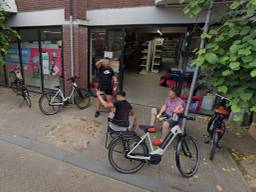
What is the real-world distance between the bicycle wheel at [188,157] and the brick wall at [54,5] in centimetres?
456

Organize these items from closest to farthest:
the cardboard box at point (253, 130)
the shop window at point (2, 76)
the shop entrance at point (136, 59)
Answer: the cardboard box at point (253, 130) → the shop entrance at point (136, 59) → the shop window at point (2, 76)

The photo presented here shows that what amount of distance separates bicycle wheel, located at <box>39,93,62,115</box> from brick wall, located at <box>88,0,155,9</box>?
117 inches

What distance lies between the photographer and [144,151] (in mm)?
3059

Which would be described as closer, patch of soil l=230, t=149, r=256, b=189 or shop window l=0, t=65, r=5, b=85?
patch of soil l=230, t=149, r=256, b=189

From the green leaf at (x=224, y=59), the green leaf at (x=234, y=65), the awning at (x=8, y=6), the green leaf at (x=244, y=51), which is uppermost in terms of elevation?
the awning at (x=8, y=6)

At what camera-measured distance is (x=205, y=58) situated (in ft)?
7.96

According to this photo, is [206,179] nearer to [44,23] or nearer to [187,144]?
[187,144]

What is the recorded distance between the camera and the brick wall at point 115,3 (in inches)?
201

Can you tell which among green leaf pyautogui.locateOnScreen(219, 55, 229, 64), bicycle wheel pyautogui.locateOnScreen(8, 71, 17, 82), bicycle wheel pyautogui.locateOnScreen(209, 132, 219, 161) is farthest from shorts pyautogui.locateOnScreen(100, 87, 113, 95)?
bicycle wheel pyautogui.locateOnScreen(8, 71, 17, 82)

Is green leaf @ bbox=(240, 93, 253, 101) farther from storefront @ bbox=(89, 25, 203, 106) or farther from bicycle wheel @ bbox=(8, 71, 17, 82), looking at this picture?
bicycle wheel @ bbox=(8, 71, 17, 82)

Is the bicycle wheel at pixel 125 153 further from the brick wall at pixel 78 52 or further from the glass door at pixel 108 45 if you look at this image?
the brick wall at pixel 78 52

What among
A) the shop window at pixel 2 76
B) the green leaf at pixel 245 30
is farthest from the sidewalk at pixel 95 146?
the shop window at pixel 2 76

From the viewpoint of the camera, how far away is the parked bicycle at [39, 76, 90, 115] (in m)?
5.29

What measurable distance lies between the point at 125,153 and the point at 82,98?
3.17m
